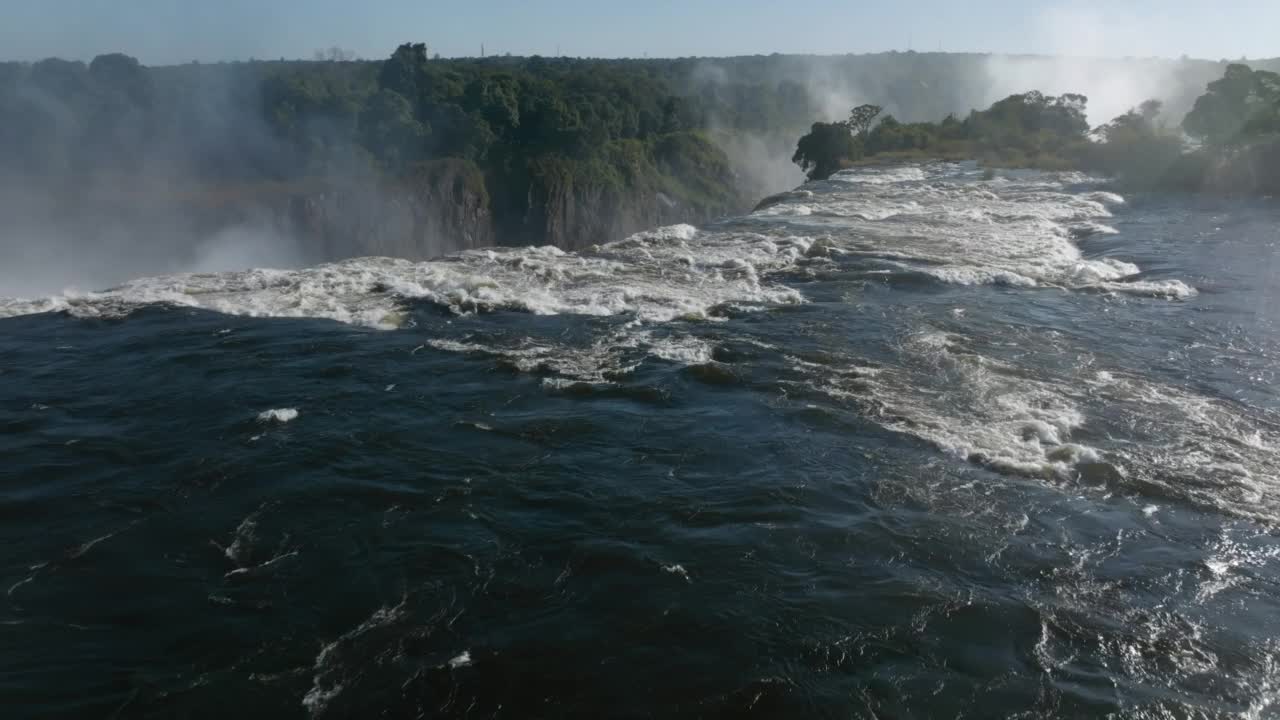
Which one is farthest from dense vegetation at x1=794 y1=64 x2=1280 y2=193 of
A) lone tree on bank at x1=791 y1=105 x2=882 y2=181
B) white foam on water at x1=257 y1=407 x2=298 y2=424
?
white foam on water at x1=257 y1=407 x2=298 y2=424

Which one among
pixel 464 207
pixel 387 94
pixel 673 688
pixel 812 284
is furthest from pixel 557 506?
pixel 387 94

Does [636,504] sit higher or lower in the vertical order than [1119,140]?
lower

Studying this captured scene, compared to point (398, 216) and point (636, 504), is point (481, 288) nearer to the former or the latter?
point (636, 504)

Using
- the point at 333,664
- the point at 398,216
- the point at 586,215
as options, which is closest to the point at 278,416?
the point at 333,664

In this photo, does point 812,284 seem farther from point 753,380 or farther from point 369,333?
point 369,333

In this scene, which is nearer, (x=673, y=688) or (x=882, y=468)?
(x=673, y=688)
